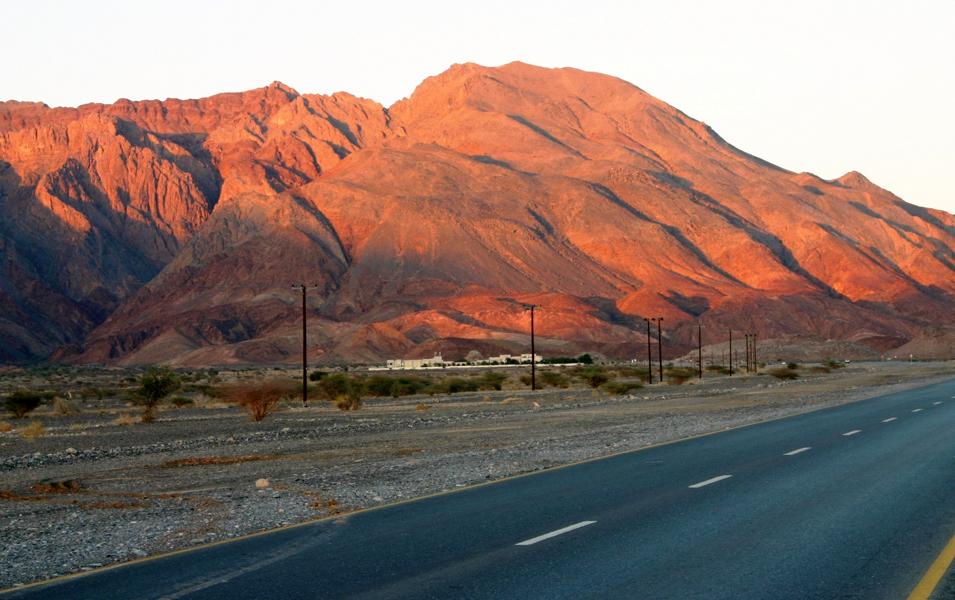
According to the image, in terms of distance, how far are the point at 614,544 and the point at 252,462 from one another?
14.6m

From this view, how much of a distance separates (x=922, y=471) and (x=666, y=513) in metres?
5.84

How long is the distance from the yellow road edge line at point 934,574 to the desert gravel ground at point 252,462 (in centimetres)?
678

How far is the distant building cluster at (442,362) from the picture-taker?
122750 mm

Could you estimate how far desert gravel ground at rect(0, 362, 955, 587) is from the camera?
12695mm

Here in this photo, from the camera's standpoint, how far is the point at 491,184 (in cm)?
18712

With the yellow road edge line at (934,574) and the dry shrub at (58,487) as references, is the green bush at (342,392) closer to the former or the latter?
the dry shrub at (58,487)

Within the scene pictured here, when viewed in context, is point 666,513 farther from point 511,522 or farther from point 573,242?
point 573,242

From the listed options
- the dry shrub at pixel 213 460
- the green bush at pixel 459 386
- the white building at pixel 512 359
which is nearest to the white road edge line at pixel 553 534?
the dry shrub at pixel 213 460

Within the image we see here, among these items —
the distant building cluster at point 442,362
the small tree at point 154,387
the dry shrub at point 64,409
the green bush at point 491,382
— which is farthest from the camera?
the distant building cluster at point 442,362

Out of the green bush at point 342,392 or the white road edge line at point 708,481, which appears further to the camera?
the green bush at point 342,392

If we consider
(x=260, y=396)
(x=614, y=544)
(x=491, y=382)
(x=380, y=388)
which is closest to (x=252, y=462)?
(x=614, y=544)

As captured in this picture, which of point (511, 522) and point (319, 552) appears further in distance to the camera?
point (511, 522)

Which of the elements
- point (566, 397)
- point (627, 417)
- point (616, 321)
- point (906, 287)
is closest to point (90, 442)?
point (627, 417)

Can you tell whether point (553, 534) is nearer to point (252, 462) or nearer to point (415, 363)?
point (252, 462)
